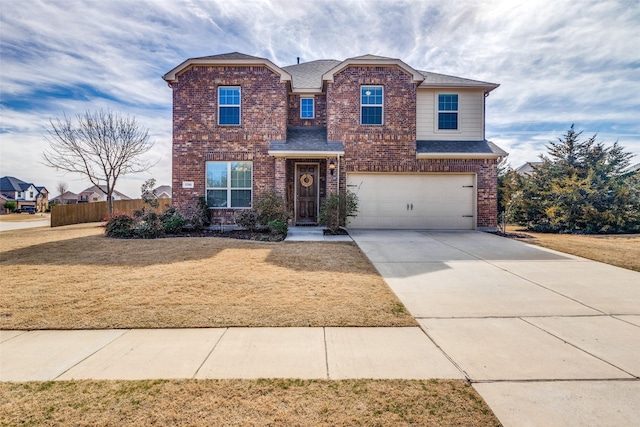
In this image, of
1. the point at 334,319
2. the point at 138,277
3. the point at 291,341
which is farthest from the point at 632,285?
the point at 138,277

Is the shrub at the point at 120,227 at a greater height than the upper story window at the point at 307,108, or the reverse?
the upper story window at the point at 307,108

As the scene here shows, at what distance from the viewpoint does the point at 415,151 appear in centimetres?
1268

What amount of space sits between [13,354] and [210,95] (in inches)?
452

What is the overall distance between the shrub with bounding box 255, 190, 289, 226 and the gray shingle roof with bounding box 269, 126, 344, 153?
2.13 m

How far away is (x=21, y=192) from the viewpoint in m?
58.5

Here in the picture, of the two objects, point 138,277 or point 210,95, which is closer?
point 138,277

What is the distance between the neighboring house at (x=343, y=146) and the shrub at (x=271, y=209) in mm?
1105

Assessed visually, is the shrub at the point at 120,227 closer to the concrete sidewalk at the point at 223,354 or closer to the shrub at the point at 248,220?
the shrub at the point at 248,220

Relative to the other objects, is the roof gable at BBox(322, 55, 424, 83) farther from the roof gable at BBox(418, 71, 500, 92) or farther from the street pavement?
the street pavement

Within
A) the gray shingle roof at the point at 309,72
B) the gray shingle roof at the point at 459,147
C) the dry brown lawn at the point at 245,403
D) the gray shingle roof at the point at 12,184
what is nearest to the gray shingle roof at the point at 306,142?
the gray shingle roof at the point at 309,72

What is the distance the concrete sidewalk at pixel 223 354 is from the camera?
2.85 meters

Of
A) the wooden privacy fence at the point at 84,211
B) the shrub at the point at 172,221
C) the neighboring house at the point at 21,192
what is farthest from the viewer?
the neighboring house at the point at 21,192

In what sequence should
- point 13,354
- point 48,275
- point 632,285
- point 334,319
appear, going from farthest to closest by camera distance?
point 48,275 → point 632,285 → point 334,319 → point 13,354

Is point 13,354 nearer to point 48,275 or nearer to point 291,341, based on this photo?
point 291,341
